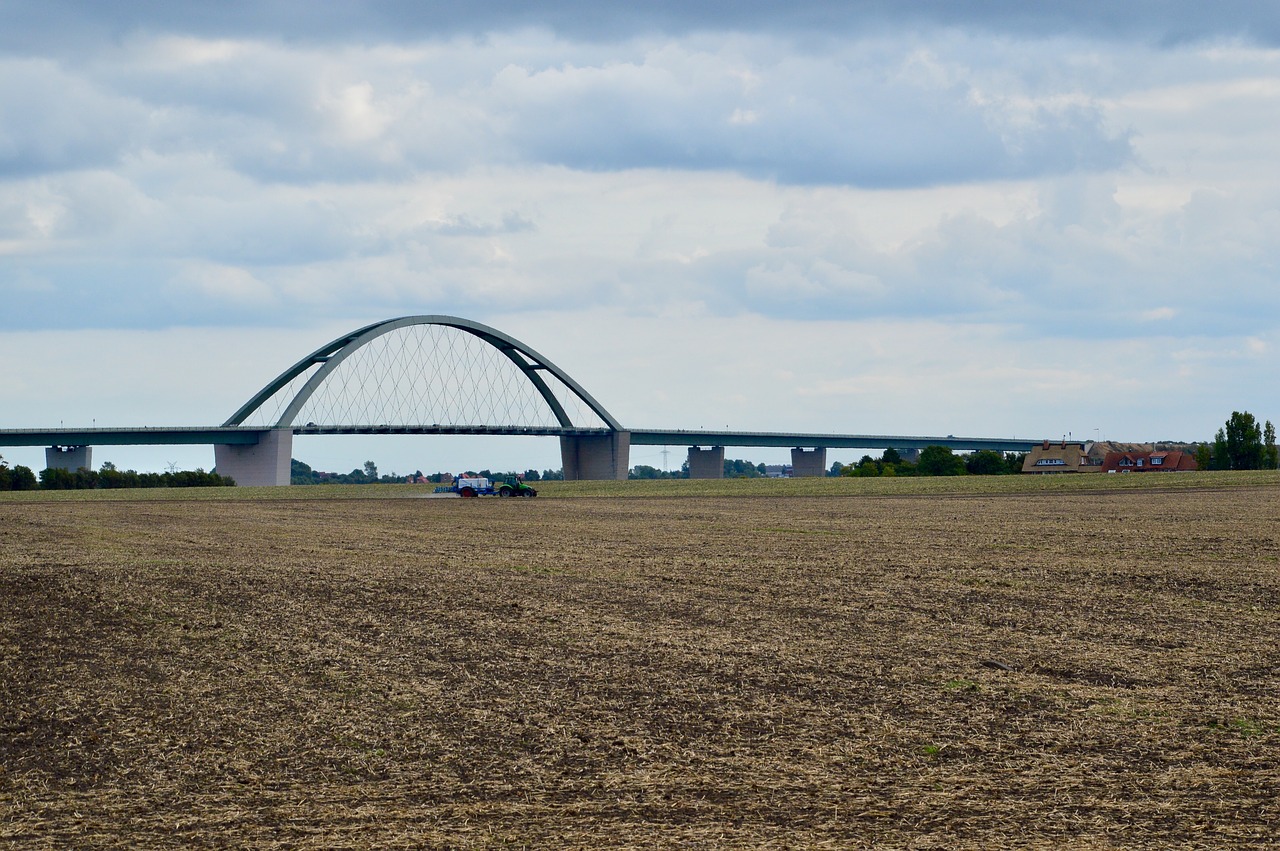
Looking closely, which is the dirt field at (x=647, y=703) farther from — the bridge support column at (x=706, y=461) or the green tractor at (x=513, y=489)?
the bridge support column at (x=706, y=461)

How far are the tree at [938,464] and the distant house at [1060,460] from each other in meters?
31.6

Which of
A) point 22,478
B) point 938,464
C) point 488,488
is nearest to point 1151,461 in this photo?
point 938,464

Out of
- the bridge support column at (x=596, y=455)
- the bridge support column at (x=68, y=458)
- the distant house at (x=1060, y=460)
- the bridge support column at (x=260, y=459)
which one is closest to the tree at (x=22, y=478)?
the bridge support column at (x=68, y=458)

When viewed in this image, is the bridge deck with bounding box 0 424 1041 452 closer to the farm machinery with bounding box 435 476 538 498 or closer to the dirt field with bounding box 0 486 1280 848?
the farm machinery with bounding box 435 476 538 498

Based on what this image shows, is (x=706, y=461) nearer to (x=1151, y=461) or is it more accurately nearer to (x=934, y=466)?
(x=934, y=466)

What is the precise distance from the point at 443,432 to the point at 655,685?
130 meters

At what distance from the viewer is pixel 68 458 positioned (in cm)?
12269

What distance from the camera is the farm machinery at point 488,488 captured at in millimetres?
66312

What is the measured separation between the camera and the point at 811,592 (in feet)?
56.0

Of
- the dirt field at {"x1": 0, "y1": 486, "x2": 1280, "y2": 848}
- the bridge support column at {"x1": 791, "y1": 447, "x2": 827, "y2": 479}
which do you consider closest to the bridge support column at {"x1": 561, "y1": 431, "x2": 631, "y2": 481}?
the bridge support column at {"x1": 791, "y1": 447, "x2": 827, "y2": 479}

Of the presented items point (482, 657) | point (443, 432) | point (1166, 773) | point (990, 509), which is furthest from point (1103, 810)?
point (443, 432)

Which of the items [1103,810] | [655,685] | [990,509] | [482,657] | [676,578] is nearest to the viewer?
[1103,810]

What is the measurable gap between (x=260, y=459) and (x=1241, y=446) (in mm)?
107221

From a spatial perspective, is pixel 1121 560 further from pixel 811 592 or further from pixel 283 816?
pixel 283 816
